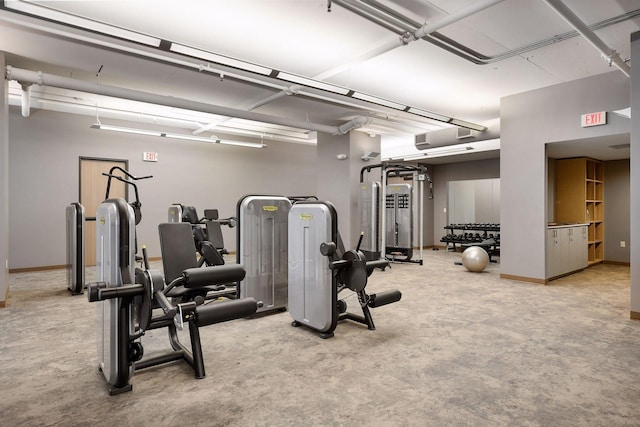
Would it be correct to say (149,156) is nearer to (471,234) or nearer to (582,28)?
(582,28)

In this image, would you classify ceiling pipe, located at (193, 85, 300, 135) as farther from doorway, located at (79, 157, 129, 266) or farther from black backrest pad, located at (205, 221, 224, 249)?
black backrest pad, located at (205, 221, 224, 249)

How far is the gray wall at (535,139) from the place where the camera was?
17.1 ft

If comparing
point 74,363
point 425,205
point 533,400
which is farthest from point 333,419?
point 425,205

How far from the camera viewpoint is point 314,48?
4.43 meters

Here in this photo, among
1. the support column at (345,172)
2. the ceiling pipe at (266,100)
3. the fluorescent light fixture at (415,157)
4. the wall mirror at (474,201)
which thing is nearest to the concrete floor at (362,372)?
the ceiling pipe at (266,100)

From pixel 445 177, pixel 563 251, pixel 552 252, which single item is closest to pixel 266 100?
pixel 552 252

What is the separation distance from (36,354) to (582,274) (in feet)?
26.4

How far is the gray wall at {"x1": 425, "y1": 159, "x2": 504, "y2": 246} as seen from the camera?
1034cm

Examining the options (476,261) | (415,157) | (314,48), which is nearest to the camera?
(314,48)

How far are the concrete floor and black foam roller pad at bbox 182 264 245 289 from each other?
0.73 m

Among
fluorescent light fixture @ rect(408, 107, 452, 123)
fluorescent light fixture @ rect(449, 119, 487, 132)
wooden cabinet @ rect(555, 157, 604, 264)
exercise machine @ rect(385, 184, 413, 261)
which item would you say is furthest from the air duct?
wooden cabinet @ rect(555, 157, 604, 264)

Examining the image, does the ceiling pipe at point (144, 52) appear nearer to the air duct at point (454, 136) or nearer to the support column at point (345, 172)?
the support column at point (345, 172)

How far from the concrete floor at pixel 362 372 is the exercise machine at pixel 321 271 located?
0.20 meters

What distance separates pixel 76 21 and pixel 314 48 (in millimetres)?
2395
